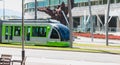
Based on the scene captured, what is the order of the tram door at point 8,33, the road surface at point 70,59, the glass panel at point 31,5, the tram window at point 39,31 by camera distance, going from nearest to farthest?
the road surface at point 70,59
the tram window at point 39,31
the tram door at point 8,33
the glass panel at point 31,5

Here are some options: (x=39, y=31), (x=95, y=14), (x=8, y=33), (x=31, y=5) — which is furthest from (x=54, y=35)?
(x=31, y=5)

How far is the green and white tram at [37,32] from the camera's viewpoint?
44.3m

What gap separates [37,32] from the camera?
1807 inches

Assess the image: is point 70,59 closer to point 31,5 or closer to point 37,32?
point 37,32

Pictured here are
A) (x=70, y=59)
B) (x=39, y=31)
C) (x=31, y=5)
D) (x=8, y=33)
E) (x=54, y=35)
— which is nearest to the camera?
(x=70, y=59)

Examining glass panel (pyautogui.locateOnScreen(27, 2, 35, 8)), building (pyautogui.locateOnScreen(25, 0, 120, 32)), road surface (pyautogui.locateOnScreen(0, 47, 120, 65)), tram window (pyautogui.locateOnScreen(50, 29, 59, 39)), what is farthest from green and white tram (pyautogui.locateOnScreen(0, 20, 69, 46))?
glass panel (pyautogui.locateOnScreen(27, 2, 35, 8))

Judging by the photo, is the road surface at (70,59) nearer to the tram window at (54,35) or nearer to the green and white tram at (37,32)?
the tram window at (54,35)

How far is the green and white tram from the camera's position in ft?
145

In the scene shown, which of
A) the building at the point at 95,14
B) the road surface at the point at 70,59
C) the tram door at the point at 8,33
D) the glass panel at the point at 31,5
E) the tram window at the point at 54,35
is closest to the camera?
the road surface at the point at 70,59

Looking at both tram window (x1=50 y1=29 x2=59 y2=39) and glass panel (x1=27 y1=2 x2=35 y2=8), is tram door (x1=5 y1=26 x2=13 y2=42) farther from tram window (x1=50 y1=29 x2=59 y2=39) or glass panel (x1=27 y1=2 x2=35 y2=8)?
glass panel (x1=27 y1=2 x2=35 y2=8)

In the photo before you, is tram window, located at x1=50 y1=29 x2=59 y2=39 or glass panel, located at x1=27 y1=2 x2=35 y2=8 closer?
tram window, located at x1=50 y1=29 x2=59 y2=39

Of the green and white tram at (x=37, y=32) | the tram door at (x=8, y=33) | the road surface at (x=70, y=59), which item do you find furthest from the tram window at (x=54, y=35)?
the road surface at (x=70, y=59)

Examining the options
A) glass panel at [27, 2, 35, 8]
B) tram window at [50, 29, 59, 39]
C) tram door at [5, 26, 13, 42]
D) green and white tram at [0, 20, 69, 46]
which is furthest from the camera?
glass panel at [27, 2, 35, 8]

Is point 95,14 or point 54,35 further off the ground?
point 95,14
